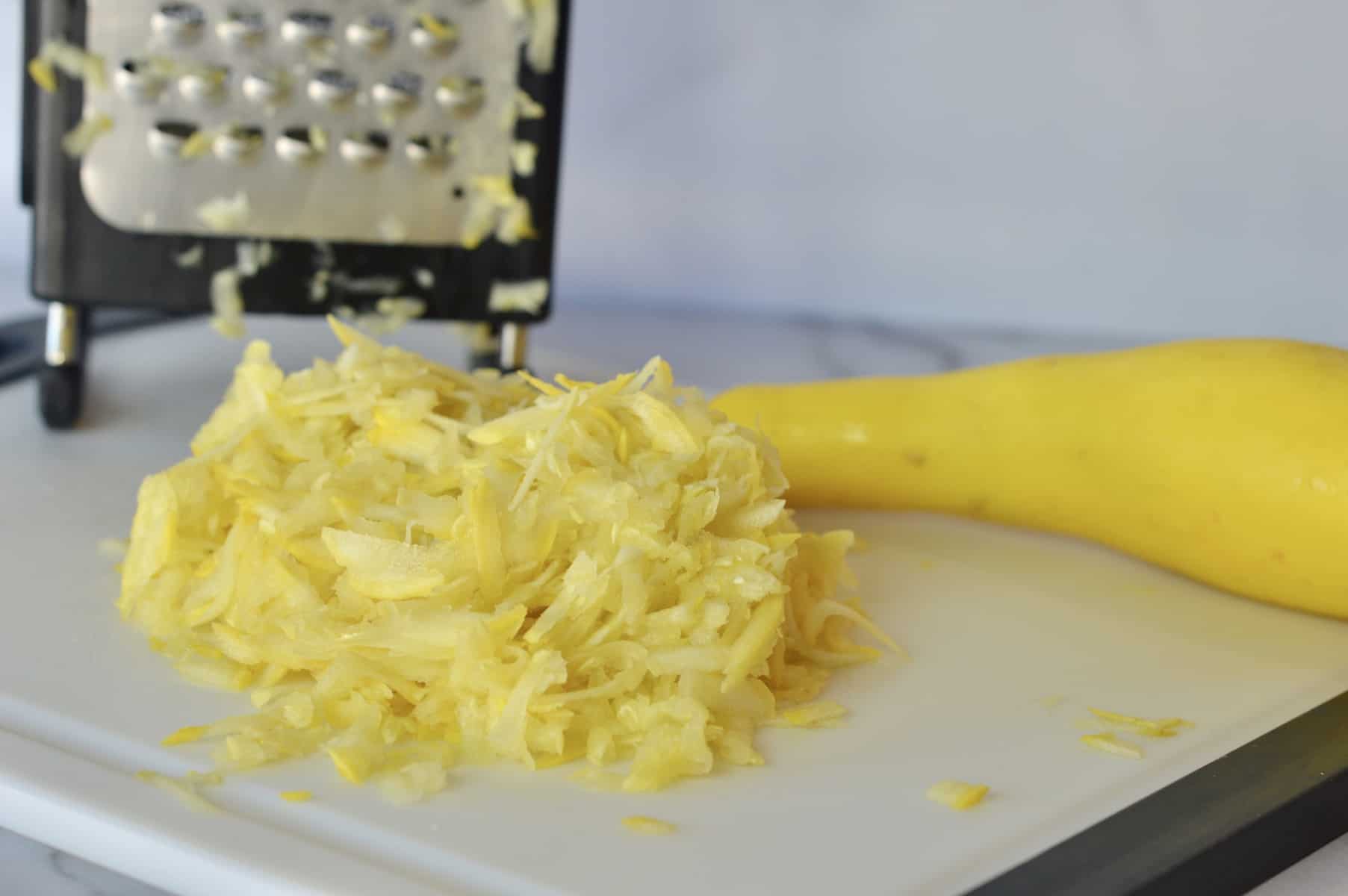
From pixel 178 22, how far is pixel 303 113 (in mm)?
99

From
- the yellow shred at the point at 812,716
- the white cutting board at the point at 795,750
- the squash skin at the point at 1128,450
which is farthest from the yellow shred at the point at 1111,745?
the squash skin at the point at 1128,450

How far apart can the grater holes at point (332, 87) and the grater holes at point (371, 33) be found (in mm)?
24

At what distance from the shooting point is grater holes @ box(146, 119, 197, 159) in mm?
958

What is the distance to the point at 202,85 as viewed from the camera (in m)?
0.96

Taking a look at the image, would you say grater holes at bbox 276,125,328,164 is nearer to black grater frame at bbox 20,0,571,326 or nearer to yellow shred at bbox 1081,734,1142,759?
black grater frame at bbox 20,0,571,326

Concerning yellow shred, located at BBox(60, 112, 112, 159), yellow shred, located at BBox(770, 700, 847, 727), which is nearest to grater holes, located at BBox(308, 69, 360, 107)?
yellow shred, located at BBox(60, 112, 112, 159)

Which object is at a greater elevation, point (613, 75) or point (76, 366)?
point (613, 75)

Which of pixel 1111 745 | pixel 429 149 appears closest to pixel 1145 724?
pixel 1111 745

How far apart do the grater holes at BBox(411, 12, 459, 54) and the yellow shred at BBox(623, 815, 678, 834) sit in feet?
2.06

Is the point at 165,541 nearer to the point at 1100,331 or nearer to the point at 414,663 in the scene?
the point at 414,663

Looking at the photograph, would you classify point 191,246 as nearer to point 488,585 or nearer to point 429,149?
→ point 429,149

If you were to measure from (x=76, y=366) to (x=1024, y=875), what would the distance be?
0.80 m

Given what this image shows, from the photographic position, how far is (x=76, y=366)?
1.03 metres

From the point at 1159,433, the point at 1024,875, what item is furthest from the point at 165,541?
the point at 1159,433
